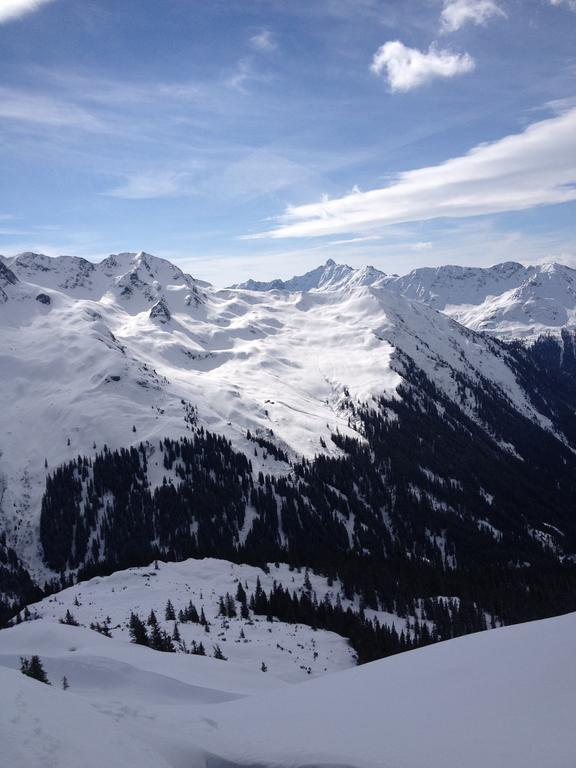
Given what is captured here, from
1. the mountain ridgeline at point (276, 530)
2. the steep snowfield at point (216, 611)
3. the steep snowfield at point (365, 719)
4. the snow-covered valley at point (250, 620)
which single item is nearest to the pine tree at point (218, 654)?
the snow-covered valley at point (250, 620)

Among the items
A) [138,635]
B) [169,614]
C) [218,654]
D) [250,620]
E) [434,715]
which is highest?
[434,715]

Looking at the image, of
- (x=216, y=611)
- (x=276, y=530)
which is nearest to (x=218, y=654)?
(x=216, y=611)

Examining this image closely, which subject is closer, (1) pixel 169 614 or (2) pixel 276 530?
(1) pixel 169 614

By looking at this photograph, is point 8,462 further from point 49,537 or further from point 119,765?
point 119,765

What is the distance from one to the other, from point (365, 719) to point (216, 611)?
2424 inches

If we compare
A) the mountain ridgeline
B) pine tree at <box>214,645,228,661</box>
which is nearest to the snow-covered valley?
pine tree at <box>214,645,228,661</box>

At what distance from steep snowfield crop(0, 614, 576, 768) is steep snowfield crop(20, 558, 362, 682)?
90.8 feet

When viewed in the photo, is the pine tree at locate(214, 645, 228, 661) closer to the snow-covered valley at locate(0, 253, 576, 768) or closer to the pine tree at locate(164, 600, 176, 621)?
the snow-covered valley at locate(0, 253, 576, 768)

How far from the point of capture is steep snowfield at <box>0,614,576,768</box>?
13883 millimetres

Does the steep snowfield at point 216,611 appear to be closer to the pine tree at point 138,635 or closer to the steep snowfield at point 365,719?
the pine tree at point 138,635

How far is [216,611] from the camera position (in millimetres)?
73188

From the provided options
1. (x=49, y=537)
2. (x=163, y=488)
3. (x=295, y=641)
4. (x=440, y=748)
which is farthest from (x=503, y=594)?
(x=49, y=537)

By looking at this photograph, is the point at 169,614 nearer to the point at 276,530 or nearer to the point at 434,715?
the point at 434,715

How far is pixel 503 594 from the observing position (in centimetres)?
11725
